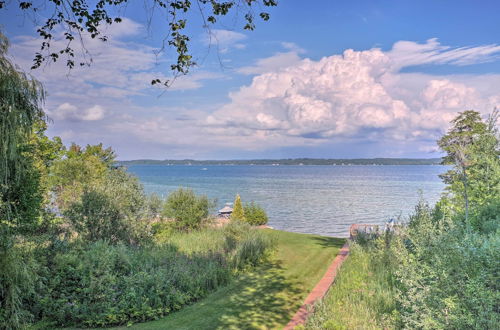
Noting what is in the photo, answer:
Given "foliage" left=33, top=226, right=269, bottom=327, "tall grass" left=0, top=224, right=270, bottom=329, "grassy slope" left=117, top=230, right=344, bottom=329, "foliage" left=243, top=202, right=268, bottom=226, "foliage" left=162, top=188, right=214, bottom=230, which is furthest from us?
"foliage" left=243, top=202, right=268, bottom=226

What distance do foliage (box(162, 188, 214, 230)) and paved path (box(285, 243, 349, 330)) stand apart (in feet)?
23.3

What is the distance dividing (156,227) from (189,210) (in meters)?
2.01

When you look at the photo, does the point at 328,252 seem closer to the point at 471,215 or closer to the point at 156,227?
the point at 471,215

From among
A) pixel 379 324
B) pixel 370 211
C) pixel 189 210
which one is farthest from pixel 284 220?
pixel 379 324

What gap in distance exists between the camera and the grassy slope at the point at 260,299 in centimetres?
710

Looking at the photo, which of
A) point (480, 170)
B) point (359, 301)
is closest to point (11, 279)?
point (359, 301)

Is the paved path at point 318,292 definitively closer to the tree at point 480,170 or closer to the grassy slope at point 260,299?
the grassy slope at point 260,299

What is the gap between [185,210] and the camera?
16688 millimetres

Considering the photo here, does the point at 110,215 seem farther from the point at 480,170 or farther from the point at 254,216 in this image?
the point at 480,170

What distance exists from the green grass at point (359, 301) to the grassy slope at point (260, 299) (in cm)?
87

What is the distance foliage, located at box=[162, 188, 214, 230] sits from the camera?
16625mm

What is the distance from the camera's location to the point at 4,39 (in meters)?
4.46

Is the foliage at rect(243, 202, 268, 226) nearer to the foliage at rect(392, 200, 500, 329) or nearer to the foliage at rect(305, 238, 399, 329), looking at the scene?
the foliage at rect(305, 238, 399, 329)

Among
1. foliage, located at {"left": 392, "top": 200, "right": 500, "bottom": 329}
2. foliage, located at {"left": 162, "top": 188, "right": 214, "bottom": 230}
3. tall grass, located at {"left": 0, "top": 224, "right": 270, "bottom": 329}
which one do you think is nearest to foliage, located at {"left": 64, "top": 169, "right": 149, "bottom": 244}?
tall grass, located at {"left": 0, "top": 224, "right": 270, "bottom": 329}
